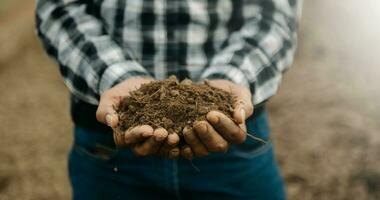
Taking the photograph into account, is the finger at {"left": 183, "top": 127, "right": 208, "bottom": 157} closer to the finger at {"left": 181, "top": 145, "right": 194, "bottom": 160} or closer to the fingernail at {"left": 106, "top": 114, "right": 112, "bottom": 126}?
the finger at {"left": 181, "top": 145, "right": 194, "bottom": 160}

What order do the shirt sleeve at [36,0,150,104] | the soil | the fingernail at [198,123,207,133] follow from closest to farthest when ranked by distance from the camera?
1. the fingernail at [198,123,207,133]
2. the soil
3. the shirt sleeve at [36,0,150,104]

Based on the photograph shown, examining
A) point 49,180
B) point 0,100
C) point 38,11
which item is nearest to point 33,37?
point 0,100

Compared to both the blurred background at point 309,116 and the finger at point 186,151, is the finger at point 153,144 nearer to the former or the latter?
the finger at point 186,151

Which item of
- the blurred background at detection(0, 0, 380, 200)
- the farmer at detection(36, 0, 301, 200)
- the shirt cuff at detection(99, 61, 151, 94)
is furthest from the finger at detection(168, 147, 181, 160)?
the blurred background at detection(0, 0, 380, 200)

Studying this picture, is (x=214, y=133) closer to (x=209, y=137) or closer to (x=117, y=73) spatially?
(x=209, y=137)

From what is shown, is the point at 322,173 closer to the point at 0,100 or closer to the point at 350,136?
the point at 350,136

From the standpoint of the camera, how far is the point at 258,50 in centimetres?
139

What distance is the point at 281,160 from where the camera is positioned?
285 cm

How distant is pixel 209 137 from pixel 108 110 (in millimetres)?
232

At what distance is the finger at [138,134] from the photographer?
3.75 ft

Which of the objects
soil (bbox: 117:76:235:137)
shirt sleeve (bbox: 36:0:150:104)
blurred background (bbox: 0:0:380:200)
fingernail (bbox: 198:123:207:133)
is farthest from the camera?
blurred background (bbox: 0:0:380:200)

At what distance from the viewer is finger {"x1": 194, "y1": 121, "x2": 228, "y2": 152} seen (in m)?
1.13

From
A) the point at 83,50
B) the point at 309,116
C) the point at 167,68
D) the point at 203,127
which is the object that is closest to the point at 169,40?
the point at 167,68

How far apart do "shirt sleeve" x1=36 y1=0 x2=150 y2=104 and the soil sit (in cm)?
9
